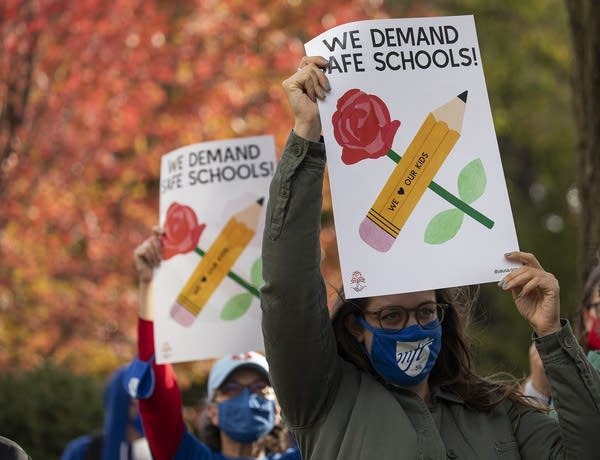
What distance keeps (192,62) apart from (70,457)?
16.6 feet

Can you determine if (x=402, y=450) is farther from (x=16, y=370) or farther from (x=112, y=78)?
(x=16, y=370)

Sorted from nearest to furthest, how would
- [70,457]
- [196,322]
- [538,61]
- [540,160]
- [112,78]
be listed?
1. [196,322]
2. [70,457]
3. [112,78]
4. [538,61]
5. [540,160]

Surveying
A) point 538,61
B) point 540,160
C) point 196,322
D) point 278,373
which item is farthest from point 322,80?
point 540,160

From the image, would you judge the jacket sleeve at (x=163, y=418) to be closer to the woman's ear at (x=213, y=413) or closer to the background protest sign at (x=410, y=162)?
the woman's ear at (x=213, y=413)

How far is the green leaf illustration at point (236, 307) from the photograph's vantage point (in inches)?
181

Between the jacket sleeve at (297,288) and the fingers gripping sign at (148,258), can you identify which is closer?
the jacket sleeve at (297,288)

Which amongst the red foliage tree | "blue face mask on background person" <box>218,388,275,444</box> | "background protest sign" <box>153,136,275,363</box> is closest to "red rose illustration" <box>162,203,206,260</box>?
"background protest sign" <box>153,136,275,363</box>

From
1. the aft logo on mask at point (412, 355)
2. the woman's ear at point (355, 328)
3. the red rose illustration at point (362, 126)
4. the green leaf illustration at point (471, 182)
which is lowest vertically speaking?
the aft logo on mask at point (412, 355)

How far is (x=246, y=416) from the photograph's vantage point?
4.67 metres

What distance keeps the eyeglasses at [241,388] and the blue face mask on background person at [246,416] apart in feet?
0.05

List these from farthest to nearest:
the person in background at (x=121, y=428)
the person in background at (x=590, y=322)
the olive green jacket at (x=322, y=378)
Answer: the person in background at (x=121, y=428) < the person in background at (x=590, y=322) < the olive green jacket at (x=322, y=378)

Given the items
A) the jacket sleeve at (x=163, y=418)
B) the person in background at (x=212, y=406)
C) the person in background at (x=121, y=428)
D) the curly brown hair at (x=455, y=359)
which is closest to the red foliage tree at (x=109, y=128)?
the person in background at (x=121, y=428)

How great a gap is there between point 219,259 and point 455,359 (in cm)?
148

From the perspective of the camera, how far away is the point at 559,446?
10.5 ft
